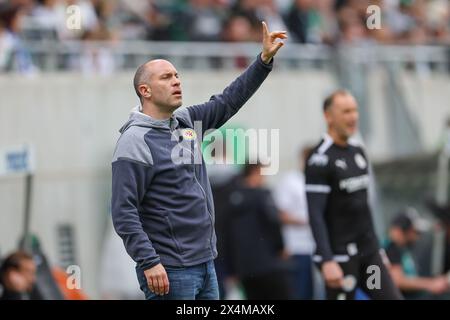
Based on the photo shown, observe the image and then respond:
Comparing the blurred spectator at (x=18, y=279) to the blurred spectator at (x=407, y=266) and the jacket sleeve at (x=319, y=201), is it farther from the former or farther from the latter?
the blurred spectator at (x=407, y=266)

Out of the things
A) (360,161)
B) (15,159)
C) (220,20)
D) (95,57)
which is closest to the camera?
(360,161)

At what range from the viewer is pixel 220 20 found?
1930cm

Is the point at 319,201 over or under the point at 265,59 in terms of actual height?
under

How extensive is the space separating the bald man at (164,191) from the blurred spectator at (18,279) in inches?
118

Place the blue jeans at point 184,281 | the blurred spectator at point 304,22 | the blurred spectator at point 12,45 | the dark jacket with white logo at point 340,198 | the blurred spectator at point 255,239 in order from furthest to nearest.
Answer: the blurred spectator at point 304,22, the blurred spectator at point 12,45, the blurred spectator at point 255,239, the dark jacket with white logo at point 340,198, the blue jeans at point 184,281

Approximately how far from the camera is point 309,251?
1675 centimetres

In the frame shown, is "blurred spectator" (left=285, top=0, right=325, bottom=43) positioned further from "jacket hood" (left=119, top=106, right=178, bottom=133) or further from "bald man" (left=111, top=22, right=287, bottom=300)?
"jacket hood" (left=119, top=106, right=178, bottom=133)

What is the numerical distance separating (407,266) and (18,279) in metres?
5.12

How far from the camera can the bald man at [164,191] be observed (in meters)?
9.52

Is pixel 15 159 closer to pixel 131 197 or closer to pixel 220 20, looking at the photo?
pixel 131 197

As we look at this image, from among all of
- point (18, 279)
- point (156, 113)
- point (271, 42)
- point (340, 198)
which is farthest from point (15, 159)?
point (271, 42)

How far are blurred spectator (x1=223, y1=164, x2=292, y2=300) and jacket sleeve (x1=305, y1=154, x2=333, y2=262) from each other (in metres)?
4.04

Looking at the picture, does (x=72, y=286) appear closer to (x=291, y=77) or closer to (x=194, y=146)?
(x=194, y=146)

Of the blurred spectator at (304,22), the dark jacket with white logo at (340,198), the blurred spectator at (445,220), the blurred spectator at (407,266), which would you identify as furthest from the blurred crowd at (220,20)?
the dark jacket with white logo at (340,198)
